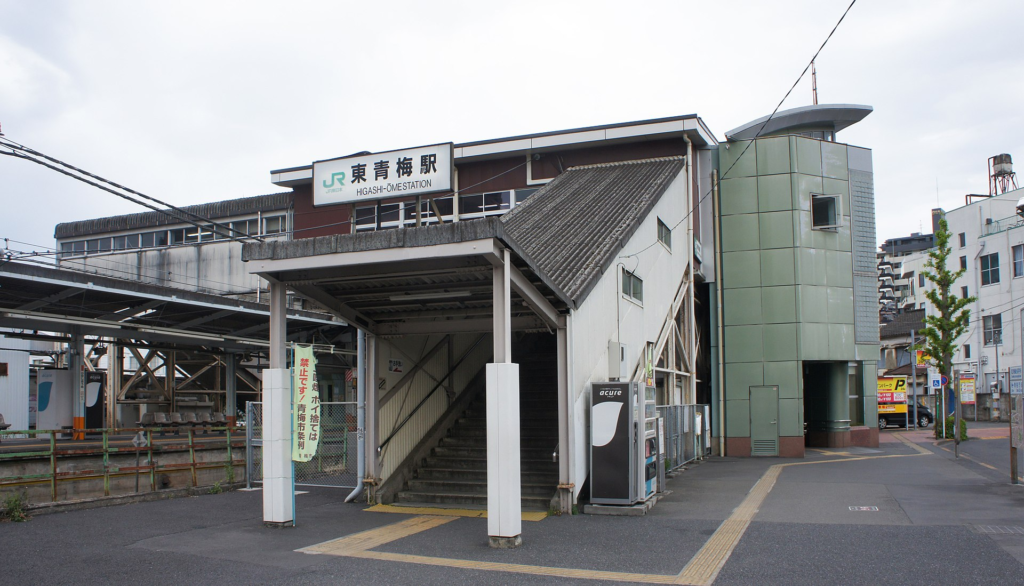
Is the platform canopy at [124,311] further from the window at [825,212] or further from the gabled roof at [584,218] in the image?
the window at [825,212]

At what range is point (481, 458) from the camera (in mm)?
14562

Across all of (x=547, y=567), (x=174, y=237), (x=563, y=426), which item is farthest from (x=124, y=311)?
(x=174, y=237)

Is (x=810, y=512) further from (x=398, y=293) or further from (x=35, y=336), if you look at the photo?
(x=35, y=336)

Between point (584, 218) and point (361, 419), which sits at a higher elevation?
point (584, 218)

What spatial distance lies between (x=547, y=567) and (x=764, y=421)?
664 inches

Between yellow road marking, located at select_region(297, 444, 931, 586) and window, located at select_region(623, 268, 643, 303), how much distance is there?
17.1ft

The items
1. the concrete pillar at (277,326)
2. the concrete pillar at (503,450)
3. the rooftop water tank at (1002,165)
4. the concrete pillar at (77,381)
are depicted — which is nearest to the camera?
the concrete pillar at (503,450)

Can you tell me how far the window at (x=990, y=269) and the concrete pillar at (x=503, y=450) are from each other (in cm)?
4794

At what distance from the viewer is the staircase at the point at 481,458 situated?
13.3 metres

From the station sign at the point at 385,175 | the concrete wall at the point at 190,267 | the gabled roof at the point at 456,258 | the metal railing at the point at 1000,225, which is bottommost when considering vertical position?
the gabled roof at the point at 456,258

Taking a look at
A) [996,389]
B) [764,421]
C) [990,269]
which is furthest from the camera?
[990,269]

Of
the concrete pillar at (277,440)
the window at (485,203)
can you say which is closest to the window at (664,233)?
the window at (485,203)

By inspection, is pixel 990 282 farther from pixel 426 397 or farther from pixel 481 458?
pixel 426 397

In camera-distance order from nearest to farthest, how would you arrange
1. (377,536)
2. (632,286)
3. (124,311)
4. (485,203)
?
(377,536)
(632,286)
(124,311)
(485,203)
